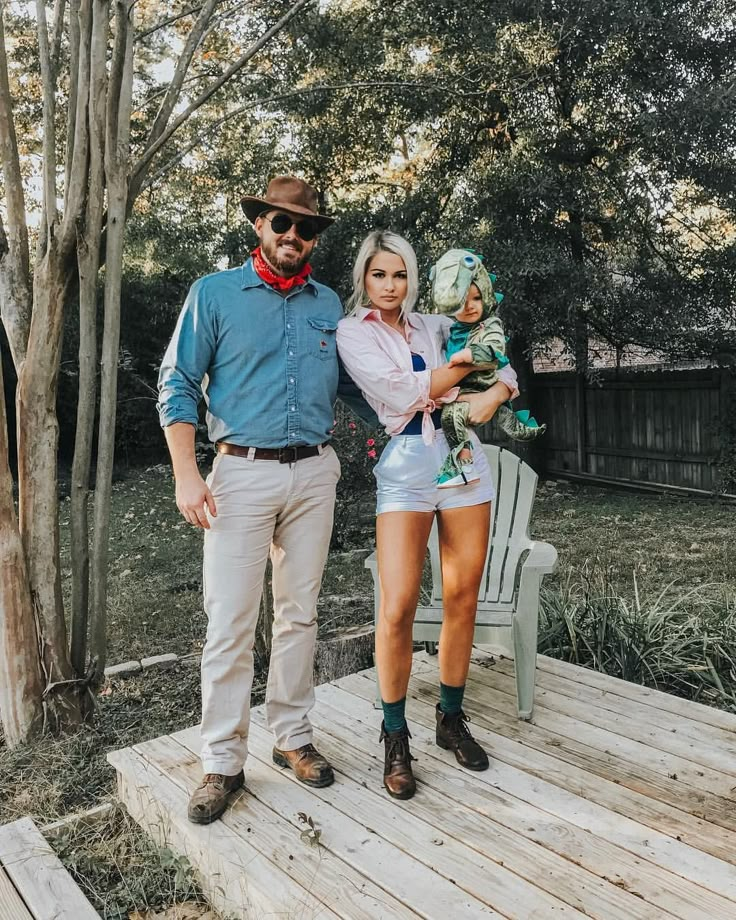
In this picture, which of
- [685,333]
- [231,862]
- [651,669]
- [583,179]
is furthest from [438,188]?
[231,862]

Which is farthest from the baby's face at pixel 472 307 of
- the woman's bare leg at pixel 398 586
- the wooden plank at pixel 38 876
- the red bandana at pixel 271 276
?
the wooden plank at pixel 38 876

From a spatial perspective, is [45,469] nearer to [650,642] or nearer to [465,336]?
[465,336]

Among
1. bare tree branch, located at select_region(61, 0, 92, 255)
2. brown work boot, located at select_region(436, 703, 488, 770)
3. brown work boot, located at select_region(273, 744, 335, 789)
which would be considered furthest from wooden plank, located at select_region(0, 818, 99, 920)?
bare tree branch, located at select_region(61, 0, 92, 255)

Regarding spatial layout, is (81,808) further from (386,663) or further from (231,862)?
(386,663)

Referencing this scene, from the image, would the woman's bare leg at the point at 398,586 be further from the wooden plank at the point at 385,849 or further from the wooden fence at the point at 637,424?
the wooden fence at the point at 637,424

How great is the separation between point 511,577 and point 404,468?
48.8 inches

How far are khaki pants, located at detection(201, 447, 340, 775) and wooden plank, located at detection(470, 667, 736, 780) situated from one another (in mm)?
1048

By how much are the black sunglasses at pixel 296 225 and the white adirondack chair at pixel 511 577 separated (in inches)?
46.7

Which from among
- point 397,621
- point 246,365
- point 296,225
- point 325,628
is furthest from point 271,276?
point 325,628

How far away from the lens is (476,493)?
2475 mm

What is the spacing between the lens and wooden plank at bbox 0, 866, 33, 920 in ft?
6.82

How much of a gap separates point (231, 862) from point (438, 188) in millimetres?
8078

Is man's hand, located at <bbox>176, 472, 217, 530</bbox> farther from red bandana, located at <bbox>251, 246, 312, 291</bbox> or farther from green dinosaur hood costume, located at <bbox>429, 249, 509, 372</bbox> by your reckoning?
green dinosaur hood costume, located at <bbox>429, 249, 509, 372</bbox>

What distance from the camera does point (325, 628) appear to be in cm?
465
